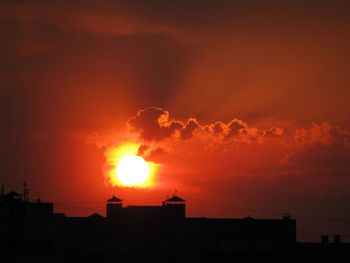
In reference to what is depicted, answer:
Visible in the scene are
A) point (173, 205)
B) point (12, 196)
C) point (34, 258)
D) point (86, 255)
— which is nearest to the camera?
point (34, 258)

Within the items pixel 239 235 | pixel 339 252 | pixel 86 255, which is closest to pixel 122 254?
pixel 86 255

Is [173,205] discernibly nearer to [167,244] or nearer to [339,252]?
[167,244]

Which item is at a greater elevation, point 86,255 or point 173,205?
point 173,205

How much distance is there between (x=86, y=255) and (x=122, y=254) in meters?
5.97

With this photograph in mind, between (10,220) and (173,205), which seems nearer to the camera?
(10,220)

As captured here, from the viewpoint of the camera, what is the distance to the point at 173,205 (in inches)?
6058

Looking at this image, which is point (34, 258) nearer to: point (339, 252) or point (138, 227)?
point (138, 227)

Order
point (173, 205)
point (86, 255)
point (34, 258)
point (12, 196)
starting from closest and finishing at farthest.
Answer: point (34, 258) → point (12, 196) → point (86, 255) → point (173, 205)

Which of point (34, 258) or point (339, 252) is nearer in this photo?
point (34, 258)

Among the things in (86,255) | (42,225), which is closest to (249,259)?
(86,255)

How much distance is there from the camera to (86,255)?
468ft

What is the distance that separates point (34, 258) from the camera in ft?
400

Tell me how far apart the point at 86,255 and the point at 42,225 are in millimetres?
16396

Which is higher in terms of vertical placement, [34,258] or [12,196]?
[12,196]
